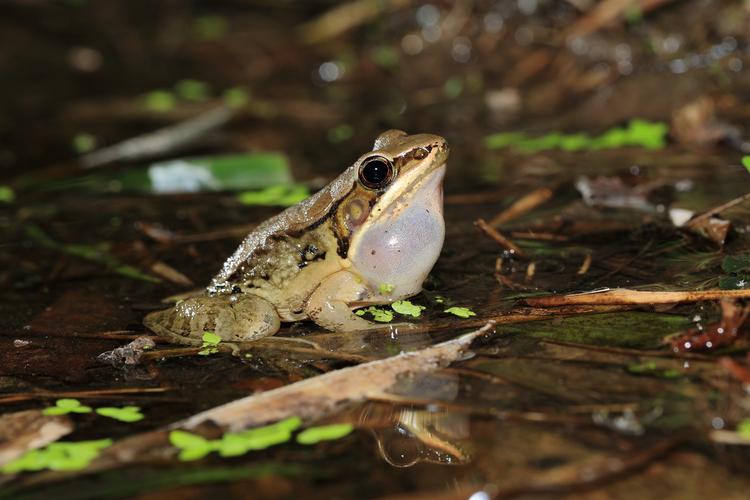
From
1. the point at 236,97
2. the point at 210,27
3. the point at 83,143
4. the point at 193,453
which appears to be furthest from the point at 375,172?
the point at 210,27

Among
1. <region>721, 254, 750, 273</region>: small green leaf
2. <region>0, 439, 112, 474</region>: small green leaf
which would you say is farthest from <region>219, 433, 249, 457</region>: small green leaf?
<region>721, 254, 750, 273</region>: small green leaf

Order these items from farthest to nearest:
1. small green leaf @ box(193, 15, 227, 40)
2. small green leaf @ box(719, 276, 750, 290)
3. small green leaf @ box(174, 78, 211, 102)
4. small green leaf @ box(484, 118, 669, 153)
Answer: small green leaf @ box(193, 15, 227, 40) < small green leaf @ box(174, 78, 211, 102) < small green leaf @ box(484, 118, 669, 153) < small green leaf @ box(719, 276, 750, 290)

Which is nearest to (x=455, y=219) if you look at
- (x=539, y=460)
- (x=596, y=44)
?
(x=539, y=460)

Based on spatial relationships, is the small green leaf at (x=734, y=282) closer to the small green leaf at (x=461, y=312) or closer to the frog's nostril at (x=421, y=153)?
the small green leaf at (x=461, y=312)

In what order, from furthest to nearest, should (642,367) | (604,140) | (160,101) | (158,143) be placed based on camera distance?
(160,101) < (158,143) < (604,140) < (642,367)

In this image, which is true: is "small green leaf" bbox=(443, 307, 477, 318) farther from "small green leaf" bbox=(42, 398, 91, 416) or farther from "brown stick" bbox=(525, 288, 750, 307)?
"small green leaf" bbox=(42, 398, 91, 416)

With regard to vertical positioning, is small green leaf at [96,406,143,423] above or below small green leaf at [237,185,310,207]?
below

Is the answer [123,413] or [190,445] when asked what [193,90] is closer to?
[123,413]

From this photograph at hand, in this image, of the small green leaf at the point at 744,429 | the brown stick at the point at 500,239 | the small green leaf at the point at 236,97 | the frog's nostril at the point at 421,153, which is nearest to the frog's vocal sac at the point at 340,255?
the frog's nostril at the point at 421,153
